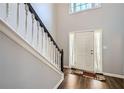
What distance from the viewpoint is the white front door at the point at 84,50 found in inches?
255

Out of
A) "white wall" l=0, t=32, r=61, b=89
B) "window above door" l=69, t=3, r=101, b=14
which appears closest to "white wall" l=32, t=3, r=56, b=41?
"window above door" l=69, t=3, r=101, b=14

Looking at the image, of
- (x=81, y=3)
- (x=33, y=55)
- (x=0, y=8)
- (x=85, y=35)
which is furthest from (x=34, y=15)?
(x=81, y=3)

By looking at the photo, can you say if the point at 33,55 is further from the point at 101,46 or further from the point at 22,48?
the point at 101,46

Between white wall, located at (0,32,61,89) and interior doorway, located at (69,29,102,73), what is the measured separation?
3.93m

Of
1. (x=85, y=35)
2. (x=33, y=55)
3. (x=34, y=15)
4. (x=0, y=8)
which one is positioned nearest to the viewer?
(x=0, y=8)

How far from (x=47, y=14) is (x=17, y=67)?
5073mm

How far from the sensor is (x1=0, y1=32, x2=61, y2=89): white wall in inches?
63.1

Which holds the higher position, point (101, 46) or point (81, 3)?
point (81, 3)

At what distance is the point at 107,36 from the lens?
19.3 feet

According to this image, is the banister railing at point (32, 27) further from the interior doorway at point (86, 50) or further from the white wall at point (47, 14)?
the interior doorway at point (86, 50)

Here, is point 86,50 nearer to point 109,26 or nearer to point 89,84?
point 109,26

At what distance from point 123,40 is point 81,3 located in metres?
2.76

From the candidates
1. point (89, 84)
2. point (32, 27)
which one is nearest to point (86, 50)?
point (89, 84)

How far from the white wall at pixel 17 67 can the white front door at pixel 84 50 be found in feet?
13.4
